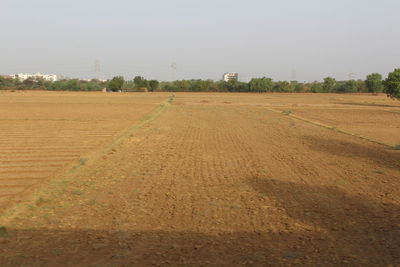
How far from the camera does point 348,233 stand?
18.1 feet

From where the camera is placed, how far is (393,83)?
143 feet

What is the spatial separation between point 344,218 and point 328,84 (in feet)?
358

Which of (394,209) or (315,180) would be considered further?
(315,180)

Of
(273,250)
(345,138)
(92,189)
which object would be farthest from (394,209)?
(345,138)

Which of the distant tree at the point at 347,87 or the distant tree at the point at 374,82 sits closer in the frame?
the distant tree at the point at 374,82

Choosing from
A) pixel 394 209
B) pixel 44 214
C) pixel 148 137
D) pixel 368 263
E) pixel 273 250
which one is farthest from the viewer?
pixel 148 137

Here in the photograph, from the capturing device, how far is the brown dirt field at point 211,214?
4703 millimetres

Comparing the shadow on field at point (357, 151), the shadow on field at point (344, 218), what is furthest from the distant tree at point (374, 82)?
the shadow on field at point (344, 218)

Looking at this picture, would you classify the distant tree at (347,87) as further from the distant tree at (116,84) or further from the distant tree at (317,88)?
the distant tree at (116,84)

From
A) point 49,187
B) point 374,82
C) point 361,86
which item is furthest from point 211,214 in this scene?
point 361,86

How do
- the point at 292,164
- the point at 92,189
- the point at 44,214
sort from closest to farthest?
the point at 44,214 < the point at 92,189 < the point at 292,164

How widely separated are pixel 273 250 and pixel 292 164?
19.9 feet

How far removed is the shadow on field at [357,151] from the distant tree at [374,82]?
291ft

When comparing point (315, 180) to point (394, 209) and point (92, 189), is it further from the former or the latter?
point (92, 189)
